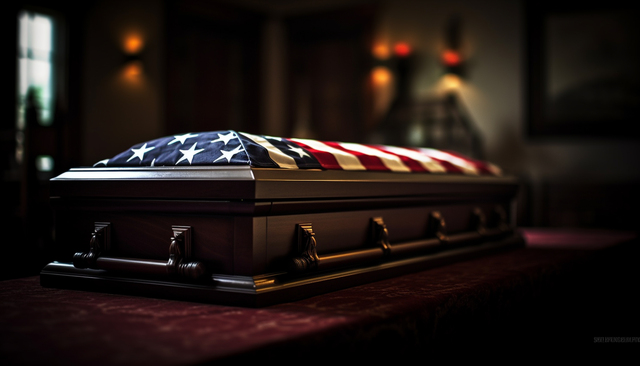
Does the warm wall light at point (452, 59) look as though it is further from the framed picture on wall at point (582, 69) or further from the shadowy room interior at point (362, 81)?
the framed picture on wall at point (582, 69)

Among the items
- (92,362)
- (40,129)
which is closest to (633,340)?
(92,362)

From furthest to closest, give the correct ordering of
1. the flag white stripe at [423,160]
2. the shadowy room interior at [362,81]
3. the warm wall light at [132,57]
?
the warm wall light at [132,57] → the shadowy room interior at [362,81] → the flag white stripe at [423,160]

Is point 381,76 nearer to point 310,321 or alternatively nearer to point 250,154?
point 250,154

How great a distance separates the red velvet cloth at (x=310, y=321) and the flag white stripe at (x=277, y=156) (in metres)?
0.30

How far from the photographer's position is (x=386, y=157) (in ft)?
5.51

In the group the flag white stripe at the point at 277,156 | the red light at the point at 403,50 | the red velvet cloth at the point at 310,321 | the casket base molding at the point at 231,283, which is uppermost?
the red light at the point at 403,50

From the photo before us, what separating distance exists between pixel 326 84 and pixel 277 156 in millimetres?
6061

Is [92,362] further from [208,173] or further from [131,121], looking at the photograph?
[131,121]

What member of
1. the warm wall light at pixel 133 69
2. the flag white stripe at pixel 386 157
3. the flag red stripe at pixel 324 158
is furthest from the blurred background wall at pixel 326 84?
the flag red stripe at pixel 324 158

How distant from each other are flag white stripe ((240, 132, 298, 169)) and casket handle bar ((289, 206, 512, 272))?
139 millimetres

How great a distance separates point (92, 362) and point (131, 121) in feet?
17.5

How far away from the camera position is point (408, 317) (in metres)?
1.10

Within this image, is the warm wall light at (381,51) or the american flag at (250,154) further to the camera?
the warm wall light at (381,51)

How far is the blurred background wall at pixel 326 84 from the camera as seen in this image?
5.23m
